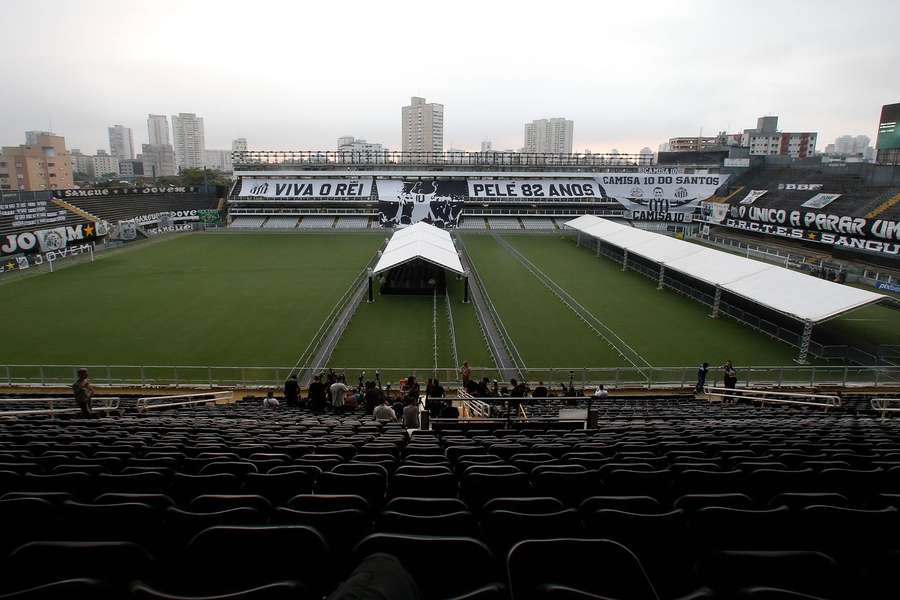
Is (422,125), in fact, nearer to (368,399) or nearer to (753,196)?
(753,196)

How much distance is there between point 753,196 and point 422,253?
4984cm

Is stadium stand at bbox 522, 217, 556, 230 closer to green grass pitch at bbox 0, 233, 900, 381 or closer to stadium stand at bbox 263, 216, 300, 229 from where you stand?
green grass pitch at bbox 0, 233, 900, 381

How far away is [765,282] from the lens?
2327 cm

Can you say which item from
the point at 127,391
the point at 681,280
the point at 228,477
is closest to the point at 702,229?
the point at 681,280

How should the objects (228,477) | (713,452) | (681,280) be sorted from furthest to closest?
(681,280) → (713,452) → (228,477)

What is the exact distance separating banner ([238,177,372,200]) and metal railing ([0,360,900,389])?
54.4 meters

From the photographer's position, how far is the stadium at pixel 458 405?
2340 millimetres

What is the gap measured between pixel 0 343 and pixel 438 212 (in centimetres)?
4849

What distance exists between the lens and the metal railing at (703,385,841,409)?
14.6 m

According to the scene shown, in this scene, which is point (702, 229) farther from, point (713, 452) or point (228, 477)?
point (228, 477)

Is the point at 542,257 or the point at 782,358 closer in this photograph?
the point at 782,358

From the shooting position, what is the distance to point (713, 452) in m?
6.40

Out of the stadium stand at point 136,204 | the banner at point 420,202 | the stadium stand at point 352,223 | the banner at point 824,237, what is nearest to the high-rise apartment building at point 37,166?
the stadium stand at point 136,204

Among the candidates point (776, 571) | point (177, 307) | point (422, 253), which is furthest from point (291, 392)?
point (422, 253)
